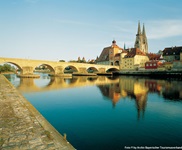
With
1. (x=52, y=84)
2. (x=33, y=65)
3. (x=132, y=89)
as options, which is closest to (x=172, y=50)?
(x=132, y=89)

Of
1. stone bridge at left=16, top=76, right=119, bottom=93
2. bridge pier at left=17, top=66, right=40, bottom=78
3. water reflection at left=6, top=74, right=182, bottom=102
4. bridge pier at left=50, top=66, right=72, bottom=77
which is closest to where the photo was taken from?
water reflection at left=6, top=74, right=182, bottom=102

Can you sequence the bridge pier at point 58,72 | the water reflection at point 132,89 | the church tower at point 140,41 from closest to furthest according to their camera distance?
the water reflection at point 132,89
the bridge pier at point 58,72
the church tower at point 140,41

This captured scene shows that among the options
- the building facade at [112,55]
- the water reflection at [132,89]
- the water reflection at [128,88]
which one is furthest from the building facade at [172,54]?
the water reflection at [132,89]

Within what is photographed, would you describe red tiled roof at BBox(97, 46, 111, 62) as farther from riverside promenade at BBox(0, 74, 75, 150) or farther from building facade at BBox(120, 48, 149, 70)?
riverside promenade at BBox(0, 74, 75, 150)

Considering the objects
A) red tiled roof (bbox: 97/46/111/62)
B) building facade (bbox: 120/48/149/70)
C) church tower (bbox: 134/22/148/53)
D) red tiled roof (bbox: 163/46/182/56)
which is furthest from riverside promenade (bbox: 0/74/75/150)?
church tower (bbox: 134/22/148/53)

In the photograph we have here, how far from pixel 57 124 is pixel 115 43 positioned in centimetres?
8201

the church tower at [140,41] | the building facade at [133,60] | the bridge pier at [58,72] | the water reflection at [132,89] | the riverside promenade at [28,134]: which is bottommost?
the water reflection at [132,89]

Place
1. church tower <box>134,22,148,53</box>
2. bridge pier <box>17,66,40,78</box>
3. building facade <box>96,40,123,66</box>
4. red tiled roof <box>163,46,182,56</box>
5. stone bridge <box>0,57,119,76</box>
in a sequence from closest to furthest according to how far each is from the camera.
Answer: stone bridge <box>0,57,119,76</box> < bridge pier <box>17,66,40,78</box> < red tiled roof <box>163,46,182,56</box> < building facade <box>96,40,123,66</box> < church tower <box>134,22,148,53</box>

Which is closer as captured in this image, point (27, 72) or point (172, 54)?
point (27, 72)

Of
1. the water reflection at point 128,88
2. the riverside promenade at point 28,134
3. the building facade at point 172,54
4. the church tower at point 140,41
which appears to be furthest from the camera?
the church tower at point 140,41

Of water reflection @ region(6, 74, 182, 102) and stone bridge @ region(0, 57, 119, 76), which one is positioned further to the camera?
stone bridge @ region(0, 57, 119, 76)

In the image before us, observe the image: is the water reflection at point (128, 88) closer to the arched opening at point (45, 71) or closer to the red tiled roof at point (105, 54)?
the arched opening at point (45, 71)

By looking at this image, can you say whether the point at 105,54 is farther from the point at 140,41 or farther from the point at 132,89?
the point at 132,89

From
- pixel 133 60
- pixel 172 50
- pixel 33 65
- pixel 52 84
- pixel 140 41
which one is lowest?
pixel 52 84
